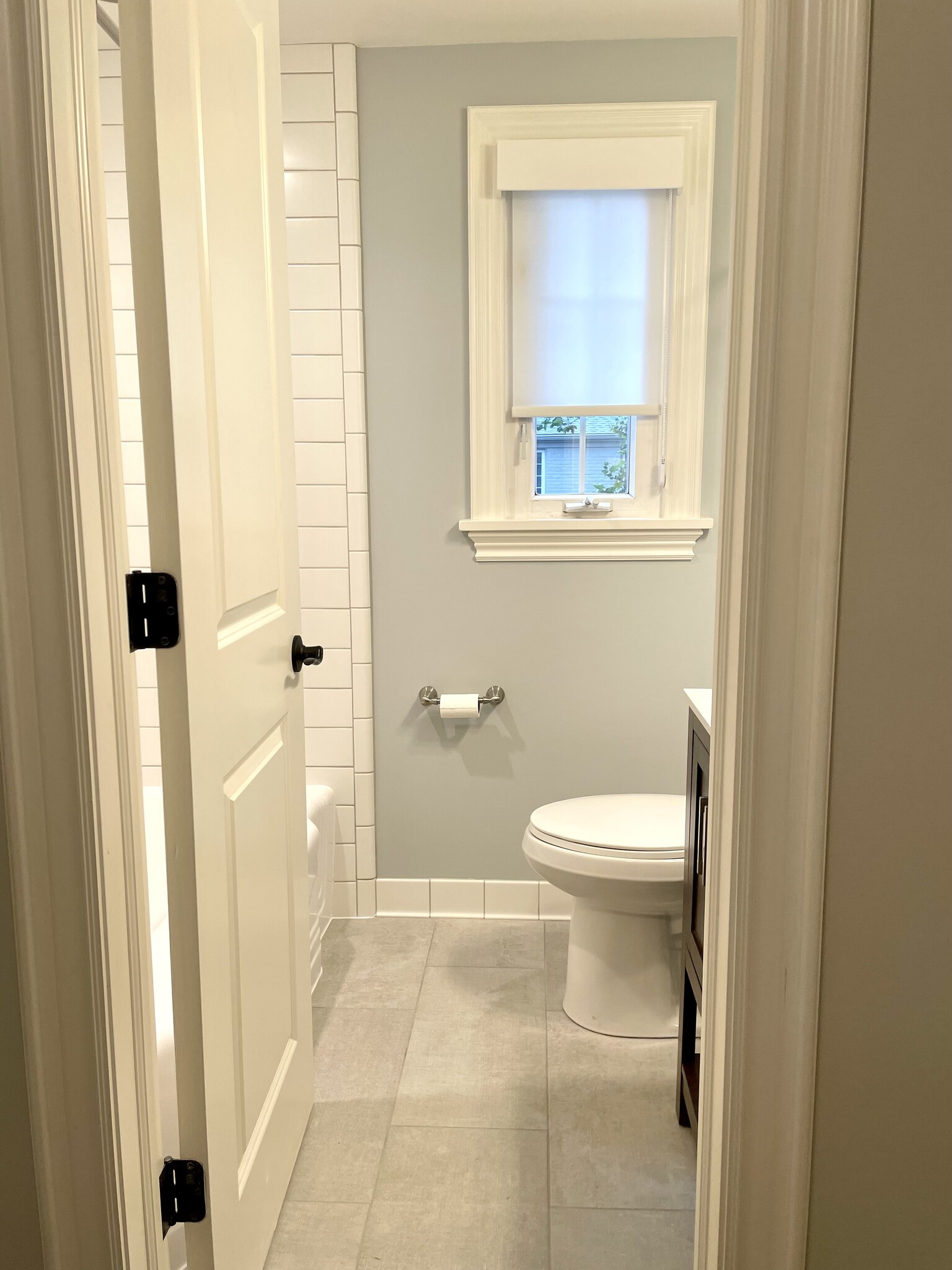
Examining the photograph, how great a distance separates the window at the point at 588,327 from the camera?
8.29ft

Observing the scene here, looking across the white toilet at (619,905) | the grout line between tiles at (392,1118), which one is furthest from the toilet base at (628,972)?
the grout line between tiles at (392,1118)

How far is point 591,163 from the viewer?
2523 millimetres

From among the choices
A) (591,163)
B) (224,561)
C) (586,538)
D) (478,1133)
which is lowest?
(478,1133)

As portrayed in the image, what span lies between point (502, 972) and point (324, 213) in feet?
6.97

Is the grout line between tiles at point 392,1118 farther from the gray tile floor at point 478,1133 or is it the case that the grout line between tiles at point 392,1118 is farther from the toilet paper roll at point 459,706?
the toilet paper roll at point 459,706

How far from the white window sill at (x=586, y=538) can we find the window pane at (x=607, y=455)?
0.11 m

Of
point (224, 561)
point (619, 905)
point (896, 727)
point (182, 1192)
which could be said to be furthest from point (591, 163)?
point (182, 1192)

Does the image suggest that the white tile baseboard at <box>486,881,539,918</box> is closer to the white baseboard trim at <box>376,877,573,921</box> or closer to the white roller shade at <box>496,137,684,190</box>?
the white baseboard trim at <box>376,877,573,921</box>

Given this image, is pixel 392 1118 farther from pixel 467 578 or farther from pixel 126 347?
pixel 126 347

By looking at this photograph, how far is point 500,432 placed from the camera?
106 inches

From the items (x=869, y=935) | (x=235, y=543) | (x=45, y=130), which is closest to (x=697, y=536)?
(x=235, y=543)

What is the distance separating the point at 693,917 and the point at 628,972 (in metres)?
0.48

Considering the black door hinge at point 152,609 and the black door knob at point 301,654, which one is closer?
the black door hinge at point 152,609

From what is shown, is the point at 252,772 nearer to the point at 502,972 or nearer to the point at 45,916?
the point at 45,916
